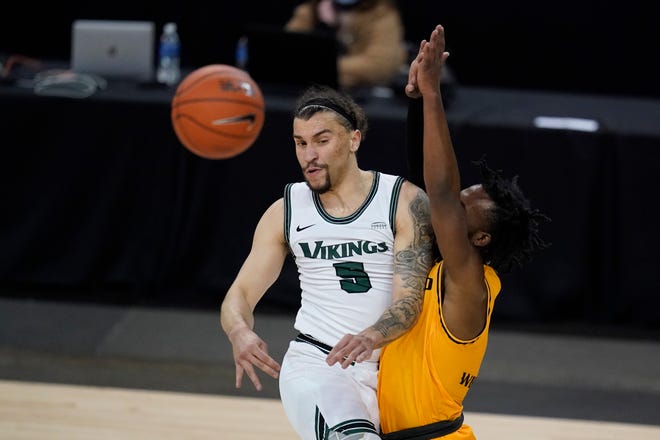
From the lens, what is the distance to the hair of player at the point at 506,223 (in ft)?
12.2

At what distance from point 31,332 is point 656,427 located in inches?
132

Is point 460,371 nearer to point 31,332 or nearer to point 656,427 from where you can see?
point 656,427

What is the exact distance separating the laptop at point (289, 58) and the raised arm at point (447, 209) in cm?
308

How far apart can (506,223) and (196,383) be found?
264 centimetres

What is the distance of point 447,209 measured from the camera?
3477mm

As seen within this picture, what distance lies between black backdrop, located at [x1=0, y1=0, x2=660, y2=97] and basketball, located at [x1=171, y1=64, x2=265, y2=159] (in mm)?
3618

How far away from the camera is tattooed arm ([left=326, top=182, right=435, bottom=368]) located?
11.6 ft

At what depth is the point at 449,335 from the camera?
3.69 metres

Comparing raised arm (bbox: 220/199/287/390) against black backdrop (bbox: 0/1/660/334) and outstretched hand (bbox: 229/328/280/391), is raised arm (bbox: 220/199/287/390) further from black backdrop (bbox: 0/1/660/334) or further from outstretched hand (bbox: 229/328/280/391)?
black backdrop (bbox: 0/1/660/334)

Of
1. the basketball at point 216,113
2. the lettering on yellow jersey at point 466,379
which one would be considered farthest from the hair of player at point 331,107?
the basketball at point 216,113

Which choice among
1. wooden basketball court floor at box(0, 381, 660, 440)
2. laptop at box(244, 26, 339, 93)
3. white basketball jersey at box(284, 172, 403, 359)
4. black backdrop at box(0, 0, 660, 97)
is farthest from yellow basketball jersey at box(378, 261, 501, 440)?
black backdrop at box(0, 0, 660, 97)

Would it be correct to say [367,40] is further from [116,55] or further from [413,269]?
[413,269]

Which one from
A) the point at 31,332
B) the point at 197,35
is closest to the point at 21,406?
the point at 31,332

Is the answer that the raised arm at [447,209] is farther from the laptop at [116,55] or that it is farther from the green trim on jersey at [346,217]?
the laptop at [116,55]
